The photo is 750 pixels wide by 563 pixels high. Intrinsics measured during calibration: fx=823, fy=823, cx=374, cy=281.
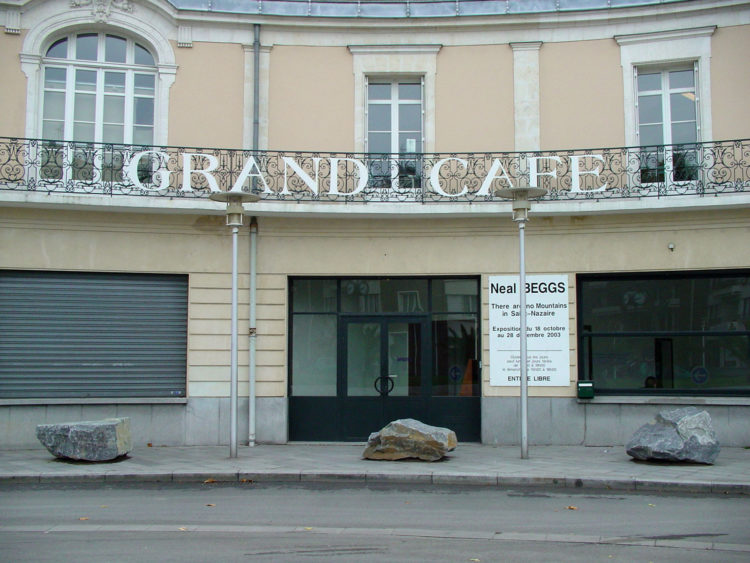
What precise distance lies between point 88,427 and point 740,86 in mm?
12103

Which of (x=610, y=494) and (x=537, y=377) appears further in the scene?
(x=537, y=377)

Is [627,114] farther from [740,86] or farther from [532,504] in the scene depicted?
[532,504]

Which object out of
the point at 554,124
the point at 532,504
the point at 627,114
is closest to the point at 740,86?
the point at 627,114

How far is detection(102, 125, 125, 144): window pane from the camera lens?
14773 mm

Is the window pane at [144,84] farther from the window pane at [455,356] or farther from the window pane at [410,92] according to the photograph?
the window pane at [455,356]

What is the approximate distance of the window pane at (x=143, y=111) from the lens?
14.9 meters

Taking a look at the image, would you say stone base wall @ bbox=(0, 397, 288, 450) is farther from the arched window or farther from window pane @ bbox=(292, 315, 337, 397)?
the arched window

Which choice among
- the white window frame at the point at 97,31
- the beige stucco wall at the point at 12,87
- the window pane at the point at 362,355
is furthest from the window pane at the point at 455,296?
the beige stucco wall at the point at 12,87

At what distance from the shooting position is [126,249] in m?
14.4

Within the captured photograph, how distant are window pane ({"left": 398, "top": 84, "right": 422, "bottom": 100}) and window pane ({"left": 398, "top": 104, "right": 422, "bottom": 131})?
0.52ft

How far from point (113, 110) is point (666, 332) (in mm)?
10622

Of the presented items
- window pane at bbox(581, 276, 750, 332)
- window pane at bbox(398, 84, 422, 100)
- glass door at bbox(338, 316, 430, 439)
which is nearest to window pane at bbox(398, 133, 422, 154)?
window pane at bbox(398, 84, 422, 100)

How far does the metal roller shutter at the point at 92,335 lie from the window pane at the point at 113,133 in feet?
8.04

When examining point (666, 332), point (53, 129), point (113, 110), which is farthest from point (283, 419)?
point (666, 332)
